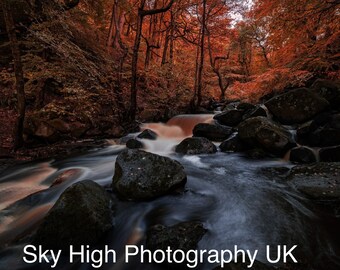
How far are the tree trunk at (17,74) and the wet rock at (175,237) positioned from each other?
531cm

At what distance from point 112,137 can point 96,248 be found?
593 cm

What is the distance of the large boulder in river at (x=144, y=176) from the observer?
4.21 metres

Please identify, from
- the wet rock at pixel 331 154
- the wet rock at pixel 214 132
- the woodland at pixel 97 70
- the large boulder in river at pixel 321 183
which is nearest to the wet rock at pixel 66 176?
the woodland at pixel 97 70

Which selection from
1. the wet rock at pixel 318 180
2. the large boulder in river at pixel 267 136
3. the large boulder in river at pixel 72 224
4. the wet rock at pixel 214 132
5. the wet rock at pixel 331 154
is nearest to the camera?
the large boulder in river at pixel 72 224

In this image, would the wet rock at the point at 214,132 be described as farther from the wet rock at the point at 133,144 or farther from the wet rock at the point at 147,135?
the wet rock at the point at 133,144

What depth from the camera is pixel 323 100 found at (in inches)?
278

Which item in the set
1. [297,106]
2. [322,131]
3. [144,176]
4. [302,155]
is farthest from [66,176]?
[297,106]

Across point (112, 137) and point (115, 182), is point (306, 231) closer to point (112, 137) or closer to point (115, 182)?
point (115, 182)

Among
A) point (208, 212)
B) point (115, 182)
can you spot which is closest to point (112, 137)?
point (115, 182)

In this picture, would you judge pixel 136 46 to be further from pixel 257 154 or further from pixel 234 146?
pixel 257 154

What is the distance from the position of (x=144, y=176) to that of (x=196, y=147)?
3295 mm

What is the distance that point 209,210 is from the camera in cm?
418

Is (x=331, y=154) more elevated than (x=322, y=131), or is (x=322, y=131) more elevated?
(x=322, y=131)

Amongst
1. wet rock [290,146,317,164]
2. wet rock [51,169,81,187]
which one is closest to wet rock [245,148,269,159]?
wet rock [290,146,317,164]
